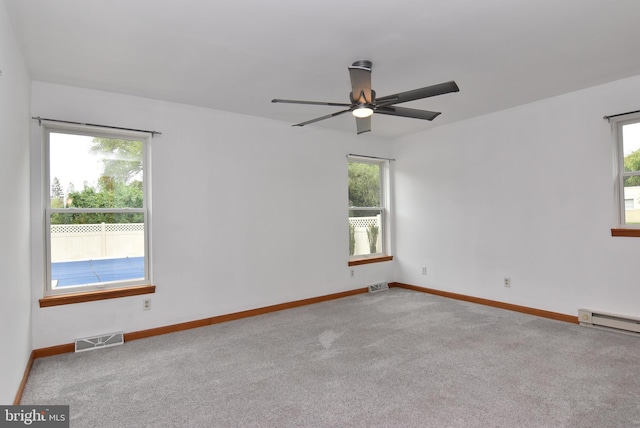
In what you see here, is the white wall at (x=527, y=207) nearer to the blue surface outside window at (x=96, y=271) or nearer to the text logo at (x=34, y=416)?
the blue surface outside window at (x=96, y=271)

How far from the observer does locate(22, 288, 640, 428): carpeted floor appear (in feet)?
6.95

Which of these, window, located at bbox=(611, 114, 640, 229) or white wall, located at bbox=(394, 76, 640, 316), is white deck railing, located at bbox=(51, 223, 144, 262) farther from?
window, located at bbox=(611, 114, 640, 229)

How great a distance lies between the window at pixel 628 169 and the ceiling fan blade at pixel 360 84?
273 centimetres

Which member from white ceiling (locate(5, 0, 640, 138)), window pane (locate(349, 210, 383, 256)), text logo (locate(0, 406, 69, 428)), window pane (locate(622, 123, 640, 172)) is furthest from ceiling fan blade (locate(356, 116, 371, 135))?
text logo (locate(0, 406, 69, 428))

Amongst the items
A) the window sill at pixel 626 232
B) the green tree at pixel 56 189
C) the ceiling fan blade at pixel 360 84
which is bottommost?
the window sill at pixel 626 232

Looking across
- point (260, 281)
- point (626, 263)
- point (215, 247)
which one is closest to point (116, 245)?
point (215, 247)

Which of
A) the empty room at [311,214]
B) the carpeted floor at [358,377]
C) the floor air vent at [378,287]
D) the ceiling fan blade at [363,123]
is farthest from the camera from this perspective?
the floor air vent at [378,287]

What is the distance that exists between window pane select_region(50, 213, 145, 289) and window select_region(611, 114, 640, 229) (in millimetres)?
4948

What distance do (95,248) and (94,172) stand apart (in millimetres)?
756

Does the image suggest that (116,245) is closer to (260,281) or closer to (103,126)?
(103,126)

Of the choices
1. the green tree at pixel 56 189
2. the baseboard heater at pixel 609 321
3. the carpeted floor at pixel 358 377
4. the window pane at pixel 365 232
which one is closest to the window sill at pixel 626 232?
the baseboard heater at pixel 609 321

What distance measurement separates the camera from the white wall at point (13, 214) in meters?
1.90

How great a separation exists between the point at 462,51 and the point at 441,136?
2.49m

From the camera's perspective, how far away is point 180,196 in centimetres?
385
